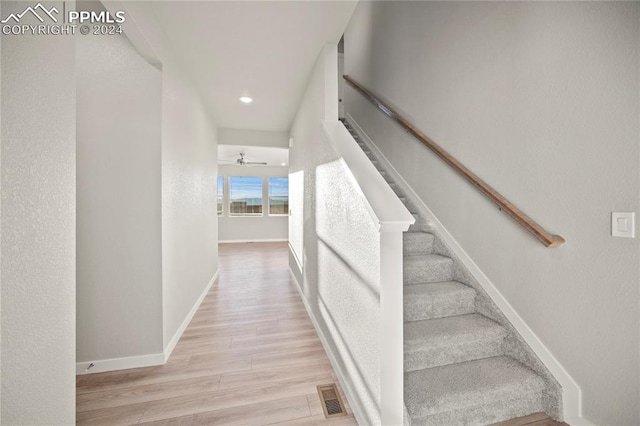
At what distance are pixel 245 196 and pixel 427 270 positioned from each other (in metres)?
7.73

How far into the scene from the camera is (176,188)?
2346mm

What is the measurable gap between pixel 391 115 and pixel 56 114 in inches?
110

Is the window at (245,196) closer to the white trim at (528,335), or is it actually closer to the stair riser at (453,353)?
the white trim at (528,335)

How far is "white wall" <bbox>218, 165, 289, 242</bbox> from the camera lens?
8.77m

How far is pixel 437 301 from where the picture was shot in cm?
190

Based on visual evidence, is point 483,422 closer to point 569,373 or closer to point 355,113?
point 569,373

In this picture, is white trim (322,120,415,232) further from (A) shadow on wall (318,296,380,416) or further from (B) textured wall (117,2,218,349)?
(B) textured wall (117,2,218,349)

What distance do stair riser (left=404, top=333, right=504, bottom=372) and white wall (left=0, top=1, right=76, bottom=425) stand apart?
1.66 m

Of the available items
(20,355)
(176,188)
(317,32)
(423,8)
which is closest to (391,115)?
(423,8)

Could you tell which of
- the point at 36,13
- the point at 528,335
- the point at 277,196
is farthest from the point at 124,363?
the point at 277,196

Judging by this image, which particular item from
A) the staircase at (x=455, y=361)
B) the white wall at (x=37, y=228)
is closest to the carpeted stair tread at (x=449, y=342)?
the staircase at (x=455, y=361)

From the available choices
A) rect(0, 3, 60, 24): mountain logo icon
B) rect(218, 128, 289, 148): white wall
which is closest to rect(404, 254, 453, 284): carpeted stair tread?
rect(0, 3, 60, 24): mountain logo icon

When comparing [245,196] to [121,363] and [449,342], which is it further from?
A: [449,342]

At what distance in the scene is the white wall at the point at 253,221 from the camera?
877 centimetres
